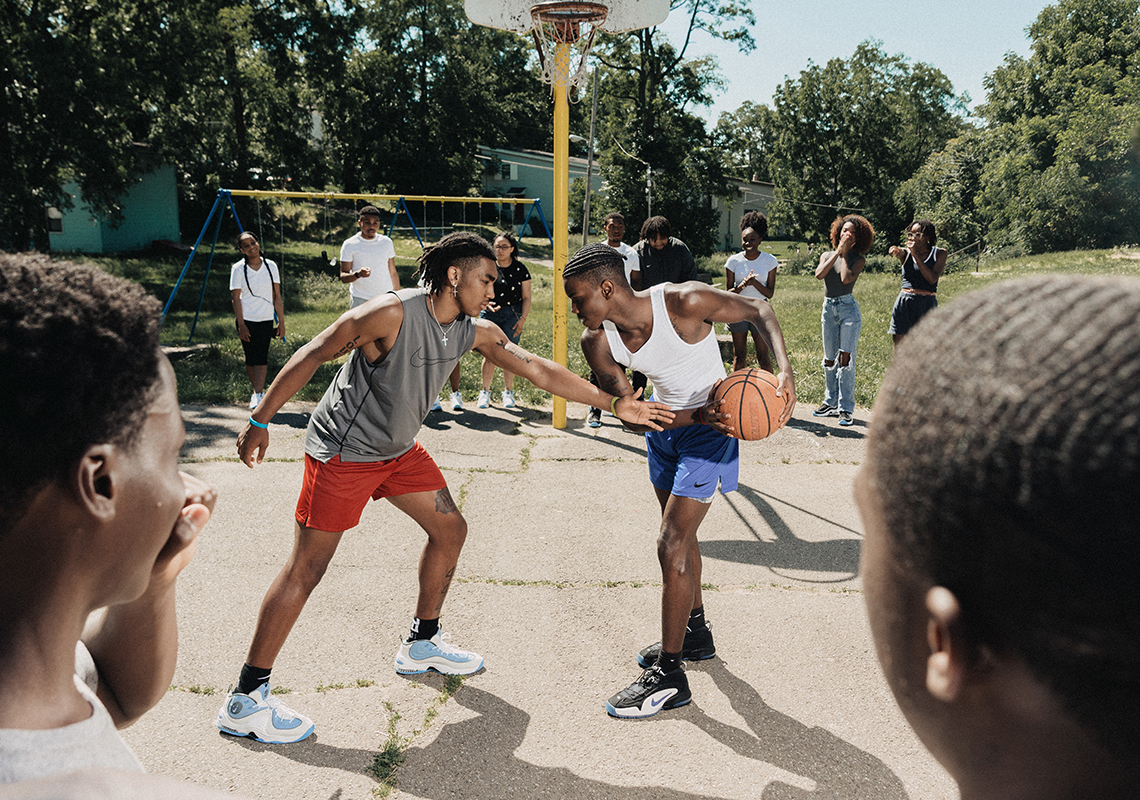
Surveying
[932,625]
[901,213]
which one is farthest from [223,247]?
[901,213]

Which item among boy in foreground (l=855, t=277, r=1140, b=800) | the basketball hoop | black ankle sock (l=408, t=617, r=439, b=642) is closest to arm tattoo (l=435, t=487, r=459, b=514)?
black ankle sock (l=408, t=617, r=439, b=642)

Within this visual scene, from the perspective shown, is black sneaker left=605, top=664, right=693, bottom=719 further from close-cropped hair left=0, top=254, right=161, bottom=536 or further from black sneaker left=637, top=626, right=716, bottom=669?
close-cropped hair left=0, top=254, right=161, bottom=536

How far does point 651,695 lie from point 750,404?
61.1 inches

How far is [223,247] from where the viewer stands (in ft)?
97.7

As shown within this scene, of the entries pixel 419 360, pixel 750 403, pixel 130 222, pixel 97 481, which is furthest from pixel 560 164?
pixel 130 222

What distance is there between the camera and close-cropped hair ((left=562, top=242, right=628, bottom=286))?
13.8 ft

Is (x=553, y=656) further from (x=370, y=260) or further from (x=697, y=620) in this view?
(x=370, y=260)

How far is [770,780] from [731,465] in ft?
4.84

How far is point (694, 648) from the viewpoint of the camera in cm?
426

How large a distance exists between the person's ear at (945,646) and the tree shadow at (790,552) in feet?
15.3

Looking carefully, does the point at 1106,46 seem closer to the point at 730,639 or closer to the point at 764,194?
the point at 764,194

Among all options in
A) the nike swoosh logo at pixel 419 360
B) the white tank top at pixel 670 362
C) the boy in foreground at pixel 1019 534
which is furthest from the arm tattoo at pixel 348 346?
the boy in foreground at pixel 1019 534

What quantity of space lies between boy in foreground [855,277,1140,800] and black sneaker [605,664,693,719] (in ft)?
10.4

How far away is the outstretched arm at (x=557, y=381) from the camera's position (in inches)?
159
